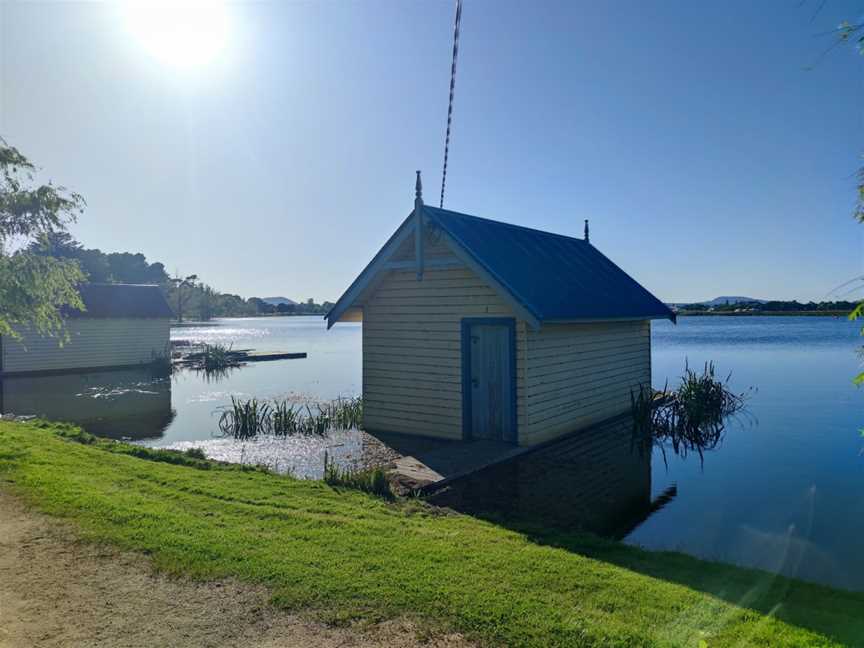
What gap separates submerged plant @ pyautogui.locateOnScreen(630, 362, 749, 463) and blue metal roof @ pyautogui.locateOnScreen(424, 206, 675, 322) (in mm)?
2113

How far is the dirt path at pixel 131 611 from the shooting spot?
12.3 feet

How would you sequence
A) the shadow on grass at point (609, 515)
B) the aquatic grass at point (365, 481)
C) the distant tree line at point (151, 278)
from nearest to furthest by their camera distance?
the shadow on grass at point (609, 515), the aquatic grass at point (365, 481), the distant tree line at point (151, 278)

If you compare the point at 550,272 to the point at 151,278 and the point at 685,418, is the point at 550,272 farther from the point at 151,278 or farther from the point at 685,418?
the point at 151,278

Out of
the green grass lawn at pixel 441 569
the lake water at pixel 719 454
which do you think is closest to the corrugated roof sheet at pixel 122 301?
the lake water at pixel 719 454

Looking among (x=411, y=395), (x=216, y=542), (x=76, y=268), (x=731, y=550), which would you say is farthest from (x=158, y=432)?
(x=731, y=550)

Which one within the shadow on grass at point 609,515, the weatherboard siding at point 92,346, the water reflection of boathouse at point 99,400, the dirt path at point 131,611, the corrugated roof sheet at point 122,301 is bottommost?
the water reflection of boathouse at point 99,400

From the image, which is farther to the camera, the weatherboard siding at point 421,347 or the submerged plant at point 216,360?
the submerged plant at point 216,360

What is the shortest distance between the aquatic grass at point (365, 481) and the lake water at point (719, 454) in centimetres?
125

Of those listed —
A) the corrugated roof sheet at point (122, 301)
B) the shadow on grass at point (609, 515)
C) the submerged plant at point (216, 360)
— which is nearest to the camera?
the shadow on grass at point (609, 515)

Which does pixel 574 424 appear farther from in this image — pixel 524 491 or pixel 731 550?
pixel 731 550

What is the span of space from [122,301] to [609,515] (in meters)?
28.4

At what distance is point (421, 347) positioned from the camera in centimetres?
1161

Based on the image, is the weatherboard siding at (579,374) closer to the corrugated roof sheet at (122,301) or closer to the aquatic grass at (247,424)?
the aquatic grass at (247,424)

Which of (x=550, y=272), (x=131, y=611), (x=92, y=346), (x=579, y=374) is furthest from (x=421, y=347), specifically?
(x=92, y=346)
